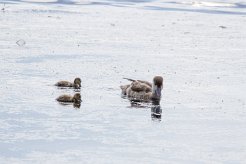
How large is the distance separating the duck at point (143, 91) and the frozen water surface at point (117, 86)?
264mm

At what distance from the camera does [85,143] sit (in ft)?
54.6

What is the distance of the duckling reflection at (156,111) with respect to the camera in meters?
19.7

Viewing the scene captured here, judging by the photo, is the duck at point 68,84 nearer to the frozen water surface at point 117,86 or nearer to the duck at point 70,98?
the frozen water surface at point 117,86

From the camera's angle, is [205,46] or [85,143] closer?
[85,143]

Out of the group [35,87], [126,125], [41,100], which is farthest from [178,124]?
[35,87]

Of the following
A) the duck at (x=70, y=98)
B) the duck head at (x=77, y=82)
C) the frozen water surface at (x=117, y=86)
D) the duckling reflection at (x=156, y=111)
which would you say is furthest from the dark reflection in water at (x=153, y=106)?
the duck head at (x=77, y=82)

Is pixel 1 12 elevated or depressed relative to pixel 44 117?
elevated

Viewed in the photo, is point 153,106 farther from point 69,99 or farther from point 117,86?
point 117,86

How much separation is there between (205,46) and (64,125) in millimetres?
16906

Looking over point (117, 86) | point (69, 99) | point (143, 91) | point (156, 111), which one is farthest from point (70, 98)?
point (117, 86)

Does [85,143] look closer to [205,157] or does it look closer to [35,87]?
[205,157]

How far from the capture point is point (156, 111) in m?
20.6

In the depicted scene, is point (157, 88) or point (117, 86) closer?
point (157, 88)

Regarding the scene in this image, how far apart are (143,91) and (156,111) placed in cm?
226
